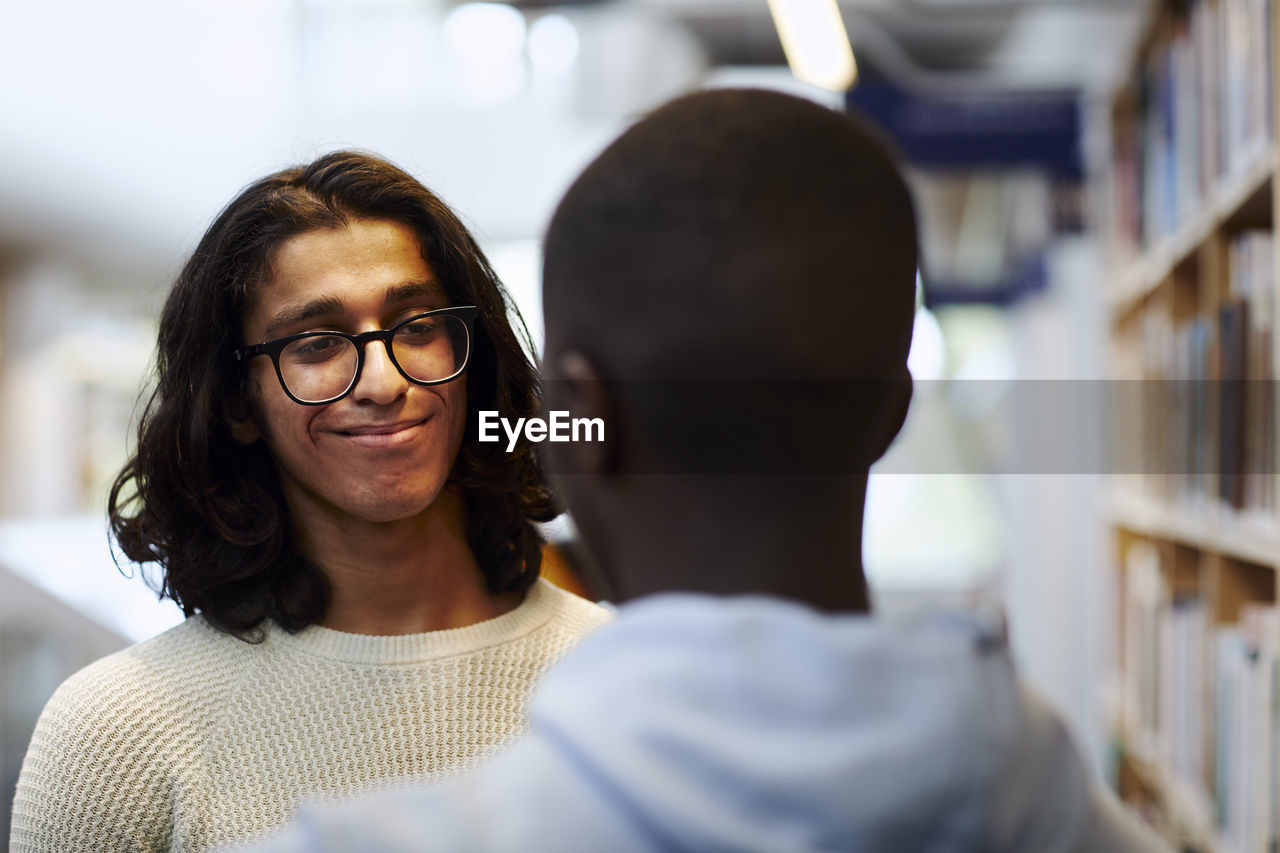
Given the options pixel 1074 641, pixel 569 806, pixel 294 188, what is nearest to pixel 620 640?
pixel 569 806

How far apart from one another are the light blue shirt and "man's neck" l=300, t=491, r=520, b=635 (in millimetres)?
406

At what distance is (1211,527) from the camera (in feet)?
6.04

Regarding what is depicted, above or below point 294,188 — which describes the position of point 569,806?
below

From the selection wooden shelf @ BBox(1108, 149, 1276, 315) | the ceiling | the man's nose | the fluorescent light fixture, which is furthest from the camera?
the ceiling

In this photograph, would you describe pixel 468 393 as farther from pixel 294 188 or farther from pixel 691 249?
pixel 691 249

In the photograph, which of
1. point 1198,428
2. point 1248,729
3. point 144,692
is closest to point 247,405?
point 144,692

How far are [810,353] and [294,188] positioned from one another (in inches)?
19.7

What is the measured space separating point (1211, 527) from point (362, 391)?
1.56 meters

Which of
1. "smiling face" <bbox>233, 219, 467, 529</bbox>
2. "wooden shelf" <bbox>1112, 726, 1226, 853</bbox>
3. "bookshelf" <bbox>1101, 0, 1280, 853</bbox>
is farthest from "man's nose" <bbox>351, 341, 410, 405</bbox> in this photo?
"wooden shelf" <bbox>1112, 726, 1226, 853</bbox>

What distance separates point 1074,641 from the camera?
11.8ft

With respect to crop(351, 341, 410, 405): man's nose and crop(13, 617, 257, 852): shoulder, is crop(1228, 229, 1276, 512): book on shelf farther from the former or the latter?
crop(13, 617, 257, 852): shoulder

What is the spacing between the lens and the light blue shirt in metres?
0.47

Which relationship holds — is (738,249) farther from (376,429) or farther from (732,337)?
(376,429)

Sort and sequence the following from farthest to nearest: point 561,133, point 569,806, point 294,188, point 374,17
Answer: point 561,133 → point 374,17 → point 294,188 → point 569,806
